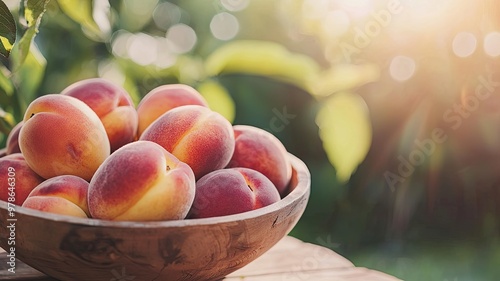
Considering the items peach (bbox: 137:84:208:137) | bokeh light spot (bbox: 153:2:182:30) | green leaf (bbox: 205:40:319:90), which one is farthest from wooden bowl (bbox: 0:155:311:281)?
bokeh light spot (bbox: 153:2:182:30)

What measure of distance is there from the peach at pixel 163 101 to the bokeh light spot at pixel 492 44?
515 mm

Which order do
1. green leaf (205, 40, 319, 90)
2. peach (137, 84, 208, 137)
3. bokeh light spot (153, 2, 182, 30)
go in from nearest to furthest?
peach (137, 84, 208, 137) < green leaf (205, 40, 319, 90) < bokeh light spot (153, 2, 182, 30)

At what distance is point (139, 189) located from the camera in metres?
0.55

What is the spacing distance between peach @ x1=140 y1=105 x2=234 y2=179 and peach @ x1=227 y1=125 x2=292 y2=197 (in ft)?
0.17

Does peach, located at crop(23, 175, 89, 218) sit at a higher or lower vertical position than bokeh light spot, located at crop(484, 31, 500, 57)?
lower

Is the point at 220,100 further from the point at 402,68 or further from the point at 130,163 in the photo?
the point at 130,163

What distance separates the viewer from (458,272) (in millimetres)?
1053

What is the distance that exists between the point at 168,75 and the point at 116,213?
562 millimetres

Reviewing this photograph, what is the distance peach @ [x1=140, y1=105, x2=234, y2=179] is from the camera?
641 mm

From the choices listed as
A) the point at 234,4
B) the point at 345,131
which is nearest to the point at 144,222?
the point at 345,131

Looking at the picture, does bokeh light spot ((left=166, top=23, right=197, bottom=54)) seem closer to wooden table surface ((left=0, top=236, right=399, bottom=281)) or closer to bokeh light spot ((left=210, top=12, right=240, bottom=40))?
bokeh light spot ((left=210, top=12, right=240, bottom=40))

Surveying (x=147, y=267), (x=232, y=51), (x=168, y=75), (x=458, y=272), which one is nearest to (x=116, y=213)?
(x=147, y=267)

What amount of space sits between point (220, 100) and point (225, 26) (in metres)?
0.20

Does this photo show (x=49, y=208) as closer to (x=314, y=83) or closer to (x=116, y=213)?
(x=116, y=213)
